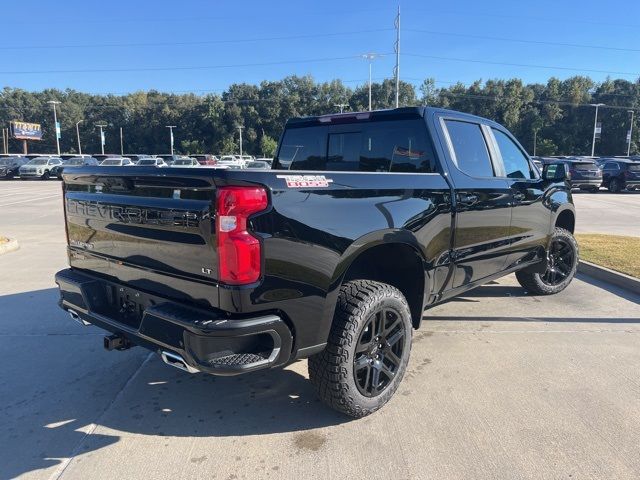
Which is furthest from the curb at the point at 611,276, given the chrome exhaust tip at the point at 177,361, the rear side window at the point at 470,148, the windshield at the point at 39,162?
the windshield at the point at 39,162

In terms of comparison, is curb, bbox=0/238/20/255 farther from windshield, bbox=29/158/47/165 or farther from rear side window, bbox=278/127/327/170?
windshield, bbox=29/158/47/165

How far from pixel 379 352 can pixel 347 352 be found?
43 centimetres

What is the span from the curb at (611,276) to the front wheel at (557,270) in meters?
0.79

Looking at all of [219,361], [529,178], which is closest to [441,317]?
[529,178]

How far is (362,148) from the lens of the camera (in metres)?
4.20

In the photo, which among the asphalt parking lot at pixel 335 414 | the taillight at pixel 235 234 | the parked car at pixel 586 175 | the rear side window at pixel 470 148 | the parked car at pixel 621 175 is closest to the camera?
the taillight at pixel 235 234

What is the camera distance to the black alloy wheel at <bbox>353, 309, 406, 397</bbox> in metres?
3.14

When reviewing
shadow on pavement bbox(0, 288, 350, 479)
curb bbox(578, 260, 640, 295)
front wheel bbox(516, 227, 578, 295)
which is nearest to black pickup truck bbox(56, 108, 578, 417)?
shadow on pavement bbox(0, 288, 350, 479)

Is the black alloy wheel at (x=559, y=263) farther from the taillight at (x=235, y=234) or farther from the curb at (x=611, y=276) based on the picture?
the taillight at (x=235, y=234)

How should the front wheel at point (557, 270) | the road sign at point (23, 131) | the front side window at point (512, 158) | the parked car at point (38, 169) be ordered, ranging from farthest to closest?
the road sign at point (23, 131), the parked car at point (38, 169), the front wheel at point (557, 270), the front side window at point (512, 158)

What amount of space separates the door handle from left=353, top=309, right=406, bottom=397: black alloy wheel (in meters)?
1.12

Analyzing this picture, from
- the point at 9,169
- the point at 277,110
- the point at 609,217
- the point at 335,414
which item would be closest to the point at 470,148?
the point at 335,414

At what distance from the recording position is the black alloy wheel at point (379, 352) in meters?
3.14

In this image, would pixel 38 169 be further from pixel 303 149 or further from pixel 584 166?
pixel 303 149
